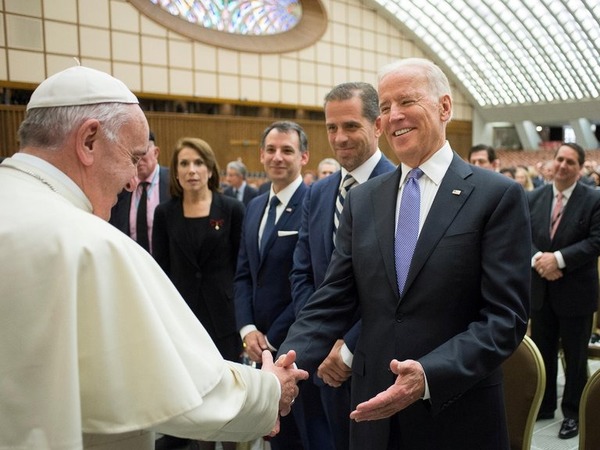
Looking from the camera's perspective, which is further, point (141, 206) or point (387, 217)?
point (141, 206)

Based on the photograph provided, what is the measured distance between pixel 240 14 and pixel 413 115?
20.2 metres

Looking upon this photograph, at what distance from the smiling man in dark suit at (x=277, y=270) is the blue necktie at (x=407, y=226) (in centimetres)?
125

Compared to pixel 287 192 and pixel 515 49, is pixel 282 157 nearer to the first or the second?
pixel 287 192

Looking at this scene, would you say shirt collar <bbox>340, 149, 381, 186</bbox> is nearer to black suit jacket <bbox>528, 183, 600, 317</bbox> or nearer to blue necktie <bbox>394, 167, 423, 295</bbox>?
blue necktie <bbox>394, 167, 423, 295</bbox>

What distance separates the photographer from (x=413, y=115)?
72.1 inches

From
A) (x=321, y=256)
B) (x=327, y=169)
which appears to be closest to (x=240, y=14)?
(x=327, y=169)

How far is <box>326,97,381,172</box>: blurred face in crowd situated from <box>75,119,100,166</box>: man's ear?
1374 millimetres

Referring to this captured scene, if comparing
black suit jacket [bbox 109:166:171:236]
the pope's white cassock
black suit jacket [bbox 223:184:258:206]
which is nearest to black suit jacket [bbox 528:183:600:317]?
black suit jacket [bbox 109:166:171:236]

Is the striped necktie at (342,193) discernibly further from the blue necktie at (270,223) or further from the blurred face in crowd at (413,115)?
the blurred face in crowd at (413,115)

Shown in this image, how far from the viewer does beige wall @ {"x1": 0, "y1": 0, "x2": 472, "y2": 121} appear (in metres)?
15.2

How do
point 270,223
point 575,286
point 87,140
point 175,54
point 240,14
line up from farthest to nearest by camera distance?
point 240,14, point 175,54, point 575,286, point 270,223, point 87,140

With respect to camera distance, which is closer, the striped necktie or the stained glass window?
the striped necktie

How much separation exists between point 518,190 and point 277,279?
1.63 m

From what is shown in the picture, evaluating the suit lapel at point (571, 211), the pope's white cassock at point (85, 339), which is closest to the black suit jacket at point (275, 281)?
the pope's white cassock at point (85, 339)
